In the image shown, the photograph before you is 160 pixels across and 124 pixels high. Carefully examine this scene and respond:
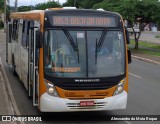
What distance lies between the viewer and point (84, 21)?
431 inches

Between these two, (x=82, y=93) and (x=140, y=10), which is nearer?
(x=82, y=93)

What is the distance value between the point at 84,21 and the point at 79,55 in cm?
89

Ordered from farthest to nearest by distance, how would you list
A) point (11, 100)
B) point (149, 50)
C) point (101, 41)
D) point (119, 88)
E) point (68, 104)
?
point (149, 50), point (11, 100), point (101, 41), point (119, 88), point (68, 104)

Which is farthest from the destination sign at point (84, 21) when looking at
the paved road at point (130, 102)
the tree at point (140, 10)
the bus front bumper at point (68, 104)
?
the tree at point (140, 10)

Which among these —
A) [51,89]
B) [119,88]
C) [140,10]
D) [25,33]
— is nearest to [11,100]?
[25,33]

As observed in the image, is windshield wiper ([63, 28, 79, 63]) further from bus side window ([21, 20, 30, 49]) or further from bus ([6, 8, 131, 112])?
bus side window ([21, 20, 30, 49])

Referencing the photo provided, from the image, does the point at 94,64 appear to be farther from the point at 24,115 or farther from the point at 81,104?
the point at 24,115

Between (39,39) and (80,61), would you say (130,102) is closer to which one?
(80,61)

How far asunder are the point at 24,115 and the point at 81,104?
1.63m

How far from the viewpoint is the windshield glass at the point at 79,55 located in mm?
10578

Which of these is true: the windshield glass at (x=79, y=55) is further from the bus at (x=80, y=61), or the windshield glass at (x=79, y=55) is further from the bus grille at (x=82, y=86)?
the bus grille at (x=82, y=86)

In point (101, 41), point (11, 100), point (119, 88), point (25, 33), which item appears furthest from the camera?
point (25, 33)

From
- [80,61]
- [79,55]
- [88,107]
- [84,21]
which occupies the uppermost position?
[84,21]

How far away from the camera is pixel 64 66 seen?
1059 cm
